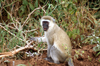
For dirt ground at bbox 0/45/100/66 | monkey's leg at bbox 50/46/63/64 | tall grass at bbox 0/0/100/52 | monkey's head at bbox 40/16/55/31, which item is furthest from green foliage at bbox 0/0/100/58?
monkey's head at bbox 40/16/55/31

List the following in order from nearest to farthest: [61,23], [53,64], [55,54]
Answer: [53,64]
[55,54]
[61,23]

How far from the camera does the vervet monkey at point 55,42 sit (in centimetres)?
411

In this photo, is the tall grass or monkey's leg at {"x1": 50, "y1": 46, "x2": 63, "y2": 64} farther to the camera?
the tall grass

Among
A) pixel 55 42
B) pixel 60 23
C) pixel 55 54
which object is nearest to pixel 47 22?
pixel 55 42

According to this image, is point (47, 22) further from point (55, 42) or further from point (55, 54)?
point (55, 54)

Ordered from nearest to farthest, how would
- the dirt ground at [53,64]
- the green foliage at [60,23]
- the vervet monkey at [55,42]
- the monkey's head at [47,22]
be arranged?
the dirt ground at [53,64] < the vervet monkey at [55,42] < the monkey's head at [47,22] < the green foliage at [60,23]

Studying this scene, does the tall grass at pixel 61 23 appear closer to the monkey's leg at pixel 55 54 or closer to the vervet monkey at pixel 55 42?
the vervet monkey at pixel 55 42

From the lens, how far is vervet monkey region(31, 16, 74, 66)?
4113mm

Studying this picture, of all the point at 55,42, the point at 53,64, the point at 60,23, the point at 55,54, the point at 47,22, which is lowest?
the point at 53,64

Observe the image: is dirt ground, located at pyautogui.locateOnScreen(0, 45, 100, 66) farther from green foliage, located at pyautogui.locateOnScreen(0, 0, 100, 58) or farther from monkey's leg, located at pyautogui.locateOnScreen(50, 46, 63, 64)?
green foliage, located at pyautogui.locateOnScreen(0, 0, 100, 58)

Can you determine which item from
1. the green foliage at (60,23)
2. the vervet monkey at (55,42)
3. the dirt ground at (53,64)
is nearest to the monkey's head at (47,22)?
the vervet monkey at (55,42)

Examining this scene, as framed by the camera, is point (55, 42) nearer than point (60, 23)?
Yes

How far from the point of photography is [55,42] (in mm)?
4230

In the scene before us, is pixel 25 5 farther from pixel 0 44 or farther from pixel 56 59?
pixel 56 59
